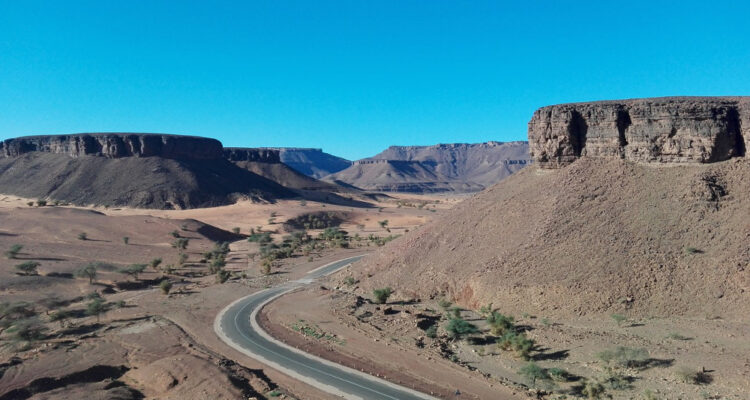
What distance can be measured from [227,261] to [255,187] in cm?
6992

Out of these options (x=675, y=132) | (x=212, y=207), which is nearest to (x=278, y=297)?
(x=675, y=132)

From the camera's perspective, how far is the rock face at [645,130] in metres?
29.5

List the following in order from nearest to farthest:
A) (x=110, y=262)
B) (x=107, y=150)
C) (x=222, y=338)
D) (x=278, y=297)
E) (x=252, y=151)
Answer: (x=222, y=338), (x=278, y=297), (x=110, y=262), (x=107, y=150), (x=252, y=151)

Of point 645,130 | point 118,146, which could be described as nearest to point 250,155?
point 118,146

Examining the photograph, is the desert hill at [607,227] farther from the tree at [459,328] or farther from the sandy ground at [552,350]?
the tree at [459,328]

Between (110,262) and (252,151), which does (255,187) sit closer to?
(252,151)

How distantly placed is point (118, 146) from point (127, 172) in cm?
957

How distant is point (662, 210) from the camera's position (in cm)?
2805

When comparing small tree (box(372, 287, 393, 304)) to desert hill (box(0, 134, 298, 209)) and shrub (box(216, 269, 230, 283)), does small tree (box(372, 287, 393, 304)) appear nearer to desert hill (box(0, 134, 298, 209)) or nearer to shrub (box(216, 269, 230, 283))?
shrub (box(216, 269, 230, 283))

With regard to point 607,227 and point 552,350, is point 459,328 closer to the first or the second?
point 552,350

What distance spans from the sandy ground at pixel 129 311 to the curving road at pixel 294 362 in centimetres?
78

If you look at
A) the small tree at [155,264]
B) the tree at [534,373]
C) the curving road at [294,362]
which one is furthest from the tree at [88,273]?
the tree at [534,373]

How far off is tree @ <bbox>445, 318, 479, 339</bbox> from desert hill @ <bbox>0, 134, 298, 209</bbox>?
290ft

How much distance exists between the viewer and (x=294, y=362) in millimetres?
22297
